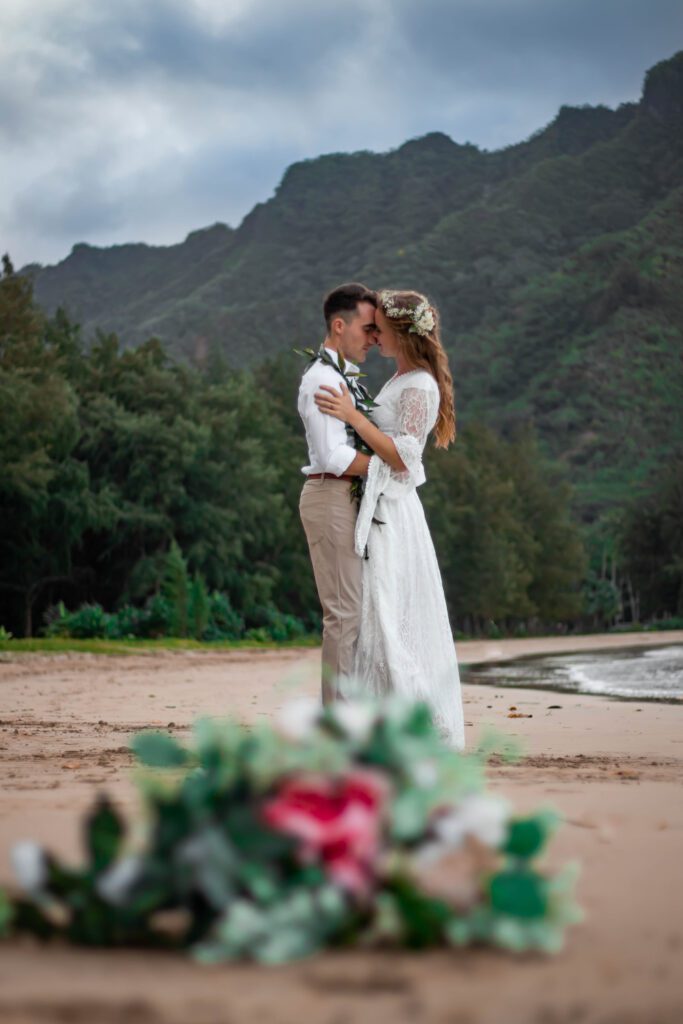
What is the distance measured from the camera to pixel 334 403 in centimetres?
574

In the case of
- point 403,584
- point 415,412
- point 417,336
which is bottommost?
point 403,584

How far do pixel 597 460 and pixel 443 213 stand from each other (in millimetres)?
54421

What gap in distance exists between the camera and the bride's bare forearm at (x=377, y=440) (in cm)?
582

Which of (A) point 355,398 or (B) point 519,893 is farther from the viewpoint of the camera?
(A) point 355,398

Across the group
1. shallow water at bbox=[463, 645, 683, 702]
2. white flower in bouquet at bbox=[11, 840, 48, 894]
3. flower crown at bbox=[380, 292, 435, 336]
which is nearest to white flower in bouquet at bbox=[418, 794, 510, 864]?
white flower in bouquet at bbox=[11, 840, 48, 894]

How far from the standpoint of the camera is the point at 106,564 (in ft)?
130

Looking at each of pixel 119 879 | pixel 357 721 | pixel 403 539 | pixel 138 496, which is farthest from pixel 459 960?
pixel 138 496

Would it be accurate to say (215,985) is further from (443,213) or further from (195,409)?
(443,213)

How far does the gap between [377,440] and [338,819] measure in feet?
12.5

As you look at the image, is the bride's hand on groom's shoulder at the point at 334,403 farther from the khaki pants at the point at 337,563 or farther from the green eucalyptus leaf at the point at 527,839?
the green eucalyptus leaf at the point at 527,839

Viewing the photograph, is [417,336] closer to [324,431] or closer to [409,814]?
[324,431]

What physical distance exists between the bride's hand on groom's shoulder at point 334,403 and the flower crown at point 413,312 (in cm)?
56

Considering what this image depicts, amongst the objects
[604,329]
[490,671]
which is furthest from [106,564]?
[604,329]

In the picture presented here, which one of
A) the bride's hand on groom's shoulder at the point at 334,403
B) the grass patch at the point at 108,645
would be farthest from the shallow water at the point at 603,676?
the bride's hand on groom's shoulder at the point at 334,403
